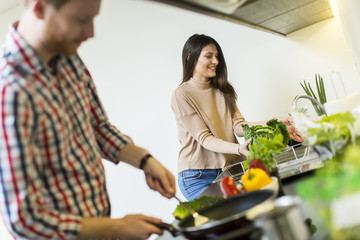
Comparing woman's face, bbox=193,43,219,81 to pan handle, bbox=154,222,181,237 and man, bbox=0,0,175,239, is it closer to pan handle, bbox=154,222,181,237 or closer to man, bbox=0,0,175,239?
man, bbox=0,0,175,239

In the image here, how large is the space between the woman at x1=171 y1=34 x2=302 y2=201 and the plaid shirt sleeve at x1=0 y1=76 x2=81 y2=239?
63.6 inches

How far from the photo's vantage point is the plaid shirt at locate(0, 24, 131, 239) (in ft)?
3.30

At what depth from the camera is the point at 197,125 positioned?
278 cm

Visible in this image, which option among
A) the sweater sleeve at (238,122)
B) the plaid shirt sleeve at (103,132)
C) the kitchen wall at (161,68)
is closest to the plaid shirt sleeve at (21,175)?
the plaid shirt sleeve at (103,132)

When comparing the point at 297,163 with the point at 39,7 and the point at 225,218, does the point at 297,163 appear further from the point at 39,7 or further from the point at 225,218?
the point at 39,7

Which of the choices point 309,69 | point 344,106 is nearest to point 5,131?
point 344,106

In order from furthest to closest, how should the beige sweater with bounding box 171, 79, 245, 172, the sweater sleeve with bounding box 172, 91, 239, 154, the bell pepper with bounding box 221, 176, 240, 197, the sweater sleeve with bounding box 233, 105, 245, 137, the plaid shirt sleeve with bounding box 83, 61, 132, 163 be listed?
the sweater sleeve with bounding box 233, 105, 245, 137 → the beige sweater with bounding box 171, 79, 245, 172 → the sweater sleeve with bounding box 172, 91, 239, 154 → the plaid shirt sleeve with bounding box 83, 61, 132, 163 → the bell pepper with bounding box 221, 176, 240, 197

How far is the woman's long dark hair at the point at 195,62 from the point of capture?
301cm

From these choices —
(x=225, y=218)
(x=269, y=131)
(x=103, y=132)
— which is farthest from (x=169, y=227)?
(x=269, y=131)

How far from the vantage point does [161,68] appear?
4.54 metres

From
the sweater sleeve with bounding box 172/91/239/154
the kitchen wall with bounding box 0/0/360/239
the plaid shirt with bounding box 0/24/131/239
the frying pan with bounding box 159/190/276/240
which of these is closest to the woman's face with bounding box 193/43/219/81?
the sweater sleeve with bounding box 172/91/239/154

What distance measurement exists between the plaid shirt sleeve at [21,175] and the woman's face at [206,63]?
202cm

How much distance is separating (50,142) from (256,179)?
1.87ft

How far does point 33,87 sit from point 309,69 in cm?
333
